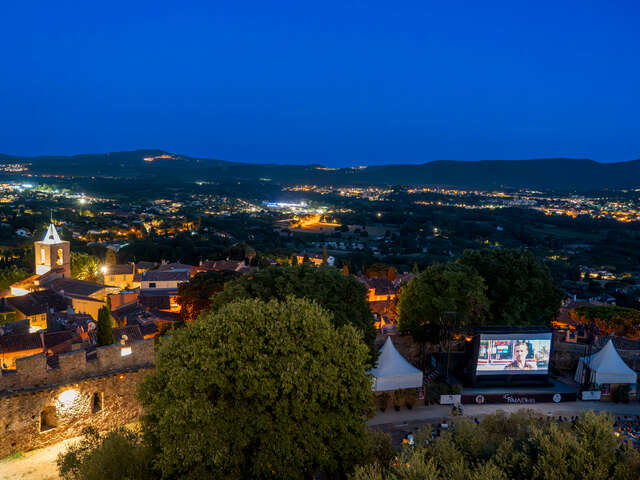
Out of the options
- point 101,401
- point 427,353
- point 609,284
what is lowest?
point 609,284

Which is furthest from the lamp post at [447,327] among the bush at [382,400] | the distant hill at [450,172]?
the distant hill at [450,172]

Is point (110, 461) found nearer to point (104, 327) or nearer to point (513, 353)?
point (104, 327)

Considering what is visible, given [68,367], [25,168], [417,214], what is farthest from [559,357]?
[25,168]

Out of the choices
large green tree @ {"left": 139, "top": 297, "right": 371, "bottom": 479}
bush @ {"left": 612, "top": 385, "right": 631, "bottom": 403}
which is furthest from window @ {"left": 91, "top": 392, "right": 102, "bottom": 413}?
bush @ {"left": 612, "top": 385, "right": 631, "bottom": 403}

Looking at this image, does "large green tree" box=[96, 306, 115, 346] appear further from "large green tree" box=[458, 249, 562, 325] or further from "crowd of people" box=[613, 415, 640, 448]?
"crowd of people" box=[613, 415, 640, 448]

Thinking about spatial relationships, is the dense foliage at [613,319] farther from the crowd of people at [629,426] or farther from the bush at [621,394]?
the crowd of people at [629,426]

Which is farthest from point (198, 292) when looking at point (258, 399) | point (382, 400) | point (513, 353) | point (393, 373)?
point (258, 399)

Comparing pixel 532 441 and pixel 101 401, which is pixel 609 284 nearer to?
pixel 532 441
